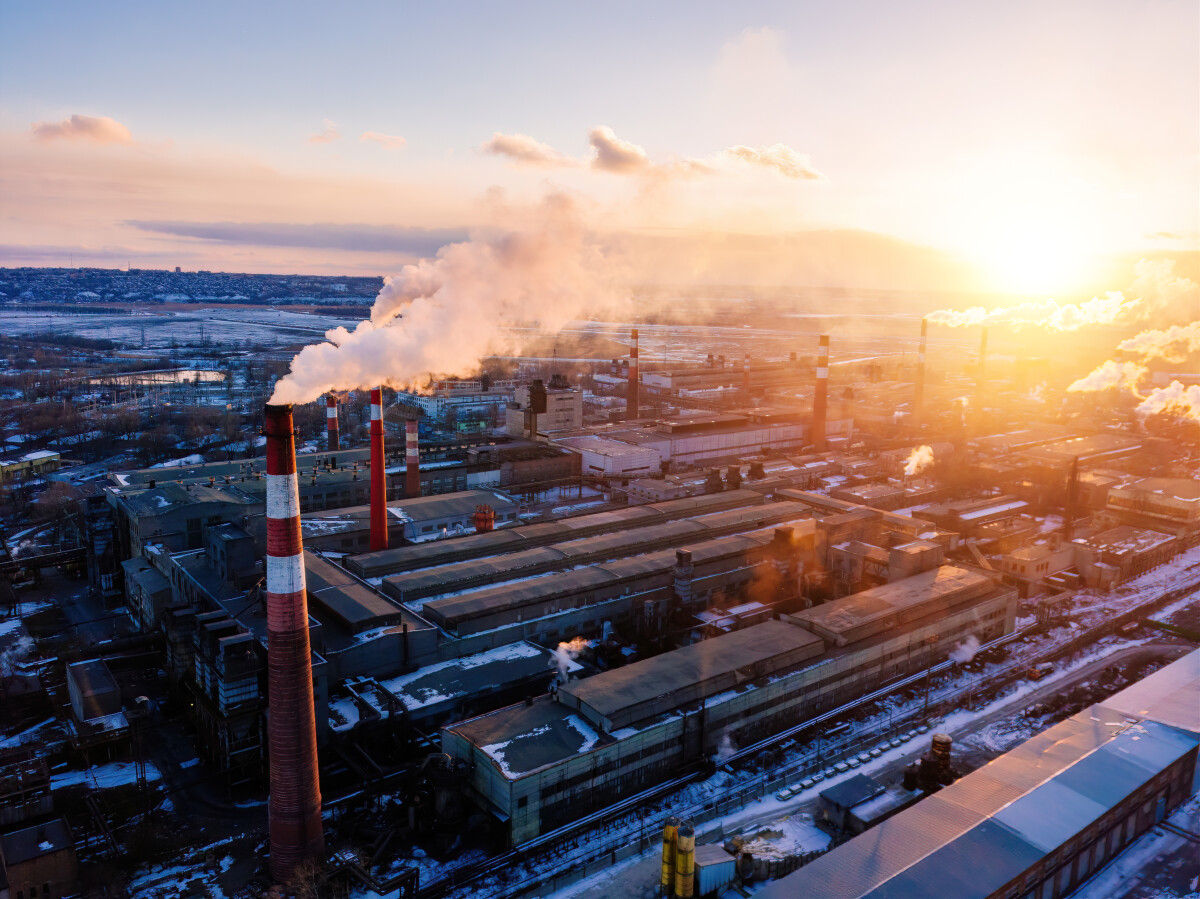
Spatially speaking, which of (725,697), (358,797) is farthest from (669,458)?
(358,797)

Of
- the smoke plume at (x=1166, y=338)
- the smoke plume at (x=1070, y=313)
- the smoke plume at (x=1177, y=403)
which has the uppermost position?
the smoke plume at (x=1070, y=313)

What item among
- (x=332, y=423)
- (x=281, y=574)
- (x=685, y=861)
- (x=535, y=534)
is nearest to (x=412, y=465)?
(x=535, y=534)

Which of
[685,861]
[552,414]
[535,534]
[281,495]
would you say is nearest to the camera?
[685,861]

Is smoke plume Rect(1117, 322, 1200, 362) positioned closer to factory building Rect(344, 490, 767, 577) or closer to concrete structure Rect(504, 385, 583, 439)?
factory building Rect(344, 490, 767, 577)

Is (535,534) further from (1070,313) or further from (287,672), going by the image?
(1070,313)

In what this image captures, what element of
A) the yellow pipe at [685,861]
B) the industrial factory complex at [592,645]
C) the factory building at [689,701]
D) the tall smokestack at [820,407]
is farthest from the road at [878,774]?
the tall smokestack at [820,407]

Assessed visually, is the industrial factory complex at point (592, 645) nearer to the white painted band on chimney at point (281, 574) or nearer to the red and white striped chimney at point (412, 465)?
the white painted band on chimney at point (281, 574)
